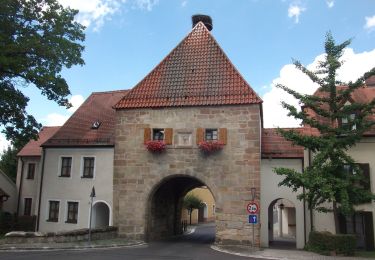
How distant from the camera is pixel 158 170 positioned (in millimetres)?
23109

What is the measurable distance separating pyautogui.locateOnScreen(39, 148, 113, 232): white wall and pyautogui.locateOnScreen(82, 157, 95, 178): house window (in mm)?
208

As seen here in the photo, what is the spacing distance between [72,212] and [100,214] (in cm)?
173

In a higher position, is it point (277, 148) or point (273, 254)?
point (277, 148)

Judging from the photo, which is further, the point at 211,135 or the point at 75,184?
the point at 75,184

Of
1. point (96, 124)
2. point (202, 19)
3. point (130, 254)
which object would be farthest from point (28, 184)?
point (130, 254)

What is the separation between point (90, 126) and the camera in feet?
91.0

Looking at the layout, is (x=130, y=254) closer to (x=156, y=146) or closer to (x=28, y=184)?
(x=156, y=146)

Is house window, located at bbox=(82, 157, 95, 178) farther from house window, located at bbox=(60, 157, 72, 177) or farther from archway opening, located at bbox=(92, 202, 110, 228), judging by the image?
archway opening, located at bbox=(92, 202, 110, 228)

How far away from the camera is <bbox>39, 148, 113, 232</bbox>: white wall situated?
25.0 metres

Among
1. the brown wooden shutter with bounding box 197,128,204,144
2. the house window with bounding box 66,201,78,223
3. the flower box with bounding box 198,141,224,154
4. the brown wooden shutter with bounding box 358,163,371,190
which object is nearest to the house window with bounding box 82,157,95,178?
the house window with bounding box 66,201,78,223

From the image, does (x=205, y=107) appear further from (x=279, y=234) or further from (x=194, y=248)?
(x=279, y=234)

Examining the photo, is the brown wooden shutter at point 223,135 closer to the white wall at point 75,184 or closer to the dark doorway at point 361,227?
the white wall at point 75,184

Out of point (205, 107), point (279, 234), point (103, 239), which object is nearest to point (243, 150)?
point (205, 107)

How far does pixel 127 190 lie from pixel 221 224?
5.64 meters
